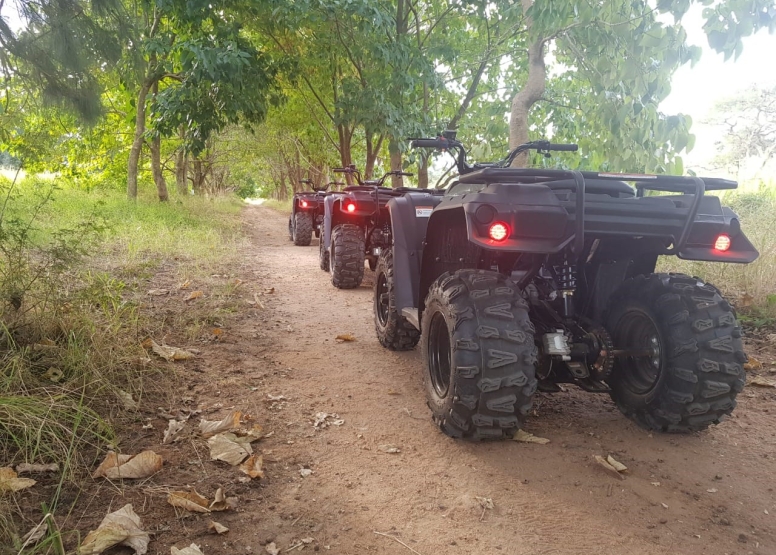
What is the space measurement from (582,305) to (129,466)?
8.39 ft

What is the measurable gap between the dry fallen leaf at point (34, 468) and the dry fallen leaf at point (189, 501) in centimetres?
53

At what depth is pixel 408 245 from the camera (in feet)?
13.7

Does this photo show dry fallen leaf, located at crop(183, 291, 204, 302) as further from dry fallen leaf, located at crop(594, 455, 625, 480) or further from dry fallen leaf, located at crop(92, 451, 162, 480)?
dry fallen leaf, located at crop(594, 455, 625, 480)

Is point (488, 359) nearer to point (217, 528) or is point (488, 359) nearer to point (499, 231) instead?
point (499, 231)

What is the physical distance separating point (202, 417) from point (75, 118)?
9.12 ft

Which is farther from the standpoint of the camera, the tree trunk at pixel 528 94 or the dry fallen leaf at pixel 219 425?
the tree trunk at pixel 528 94

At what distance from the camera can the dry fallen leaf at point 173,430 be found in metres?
2.74

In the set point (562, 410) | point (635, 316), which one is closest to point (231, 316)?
point (562, 410)

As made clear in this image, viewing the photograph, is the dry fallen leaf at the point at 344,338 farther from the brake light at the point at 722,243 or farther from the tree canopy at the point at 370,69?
the brake light at the point at 722,243

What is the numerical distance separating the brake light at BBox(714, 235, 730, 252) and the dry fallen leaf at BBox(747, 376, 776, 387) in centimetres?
161

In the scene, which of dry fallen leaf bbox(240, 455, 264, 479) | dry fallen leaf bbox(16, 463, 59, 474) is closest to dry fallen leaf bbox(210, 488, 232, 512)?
dry fallen leaf bbox(240, 455, 264, 479)

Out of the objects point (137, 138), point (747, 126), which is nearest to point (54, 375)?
point (137, 138)

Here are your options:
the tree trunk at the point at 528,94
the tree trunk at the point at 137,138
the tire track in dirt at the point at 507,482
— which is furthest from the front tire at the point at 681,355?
the tree trunk at the point at 137,138

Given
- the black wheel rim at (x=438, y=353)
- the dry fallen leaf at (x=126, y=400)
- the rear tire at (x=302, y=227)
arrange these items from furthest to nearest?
the rear tire at (x=302, y=227) → the black wheel rim at (x=438, y=353) → the dry fallen leaf at (x=126, y=400)
